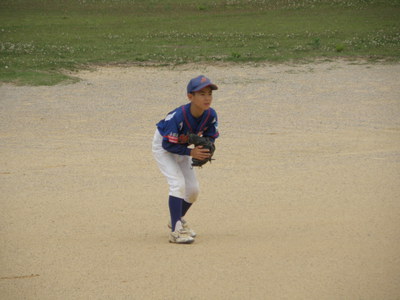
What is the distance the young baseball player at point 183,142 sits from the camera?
5.32 m

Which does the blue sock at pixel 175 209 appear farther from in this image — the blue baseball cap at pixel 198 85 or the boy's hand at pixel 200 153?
the blue baseball cap at pixel 198 85

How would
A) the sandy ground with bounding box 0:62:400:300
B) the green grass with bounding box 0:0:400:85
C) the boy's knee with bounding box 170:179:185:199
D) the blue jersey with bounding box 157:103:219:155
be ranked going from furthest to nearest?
the green grass with bounding box 0:0:400:85, the boy's knee with bounding box 170:179:185:199, the blue jersey with bounding box 157:103:219:155, the sandy ground with bounding box 0:62:400:300

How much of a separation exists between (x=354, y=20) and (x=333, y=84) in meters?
9.90

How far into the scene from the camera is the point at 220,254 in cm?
512

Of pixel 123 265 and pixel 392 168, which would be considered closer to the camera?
pixel 123 265

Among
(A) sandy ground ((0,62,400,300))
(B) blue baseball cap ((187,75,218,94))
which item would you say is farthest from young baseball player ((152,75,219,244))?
(A) sandy ground ((0,62,400,300))

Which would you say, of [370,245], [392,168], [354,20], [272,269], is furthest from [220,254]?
[354,20]

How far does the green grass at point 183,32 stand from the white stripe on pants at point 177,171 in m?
9.72

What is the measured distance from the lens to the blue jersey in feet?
17.6

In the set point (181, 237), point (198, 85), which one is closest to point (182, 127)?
point (198, 85)

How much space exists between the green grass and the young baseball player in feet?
32.1

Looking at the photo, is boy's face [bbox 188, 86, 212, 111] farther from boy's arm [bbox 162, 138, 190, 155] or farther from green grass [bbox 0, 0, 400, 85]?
green grass [bbox 0, 0, 400, 85]

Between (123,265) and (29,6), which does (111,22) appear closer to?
(29,6)

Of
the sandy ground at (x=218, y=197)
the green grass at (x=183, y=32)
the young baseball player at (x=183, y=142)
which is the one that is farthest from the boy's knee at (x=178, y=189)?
the green grass at (x=183, y=32)
